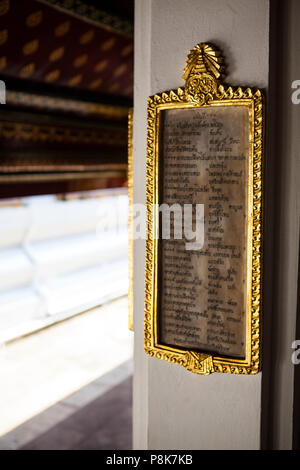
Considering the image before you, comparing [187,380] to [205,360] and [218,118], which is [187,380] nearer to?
[205,360]

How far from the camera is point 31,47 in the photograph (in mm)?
3463

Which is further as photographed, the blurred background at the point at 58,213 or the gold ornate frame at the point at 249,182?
the blurred background at the point at 58,213

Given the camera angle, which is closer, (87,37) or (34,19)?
(34,19)

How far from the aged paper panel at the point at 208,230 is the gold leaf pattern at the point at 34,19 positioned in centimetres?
138

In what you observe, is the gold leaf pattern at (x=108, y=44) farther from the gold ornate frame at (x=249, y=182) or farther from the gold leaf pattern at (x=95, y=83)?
the gold ornate frame at (x=249, y=182)

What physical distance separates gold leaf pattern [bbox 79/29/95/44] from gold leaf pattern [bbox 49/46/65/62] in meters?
0.15

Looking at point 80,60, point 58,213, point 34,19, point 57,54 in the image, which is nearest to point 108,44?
point 80,60

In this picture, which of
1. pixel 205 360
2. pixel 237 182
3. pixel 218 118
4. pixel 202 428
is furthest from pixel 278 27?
pixel 202 428

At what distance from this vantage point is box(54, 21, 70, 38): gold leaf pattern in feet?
11.2

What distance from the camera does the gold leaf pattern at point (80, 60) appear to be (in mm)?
3938

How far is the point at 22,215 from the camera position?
22.3 ft

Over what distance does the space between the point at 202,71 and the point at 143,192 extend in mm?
609

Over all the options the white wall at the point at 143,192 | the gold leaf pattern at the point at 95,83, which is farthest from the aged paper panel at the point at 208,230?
the gold leaf pattern at the point at 95,83

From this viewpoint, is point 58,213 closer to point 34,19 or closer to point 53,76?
point 53,76
